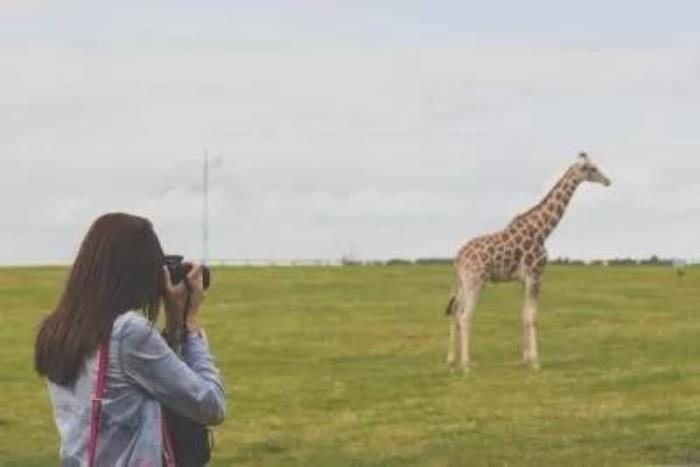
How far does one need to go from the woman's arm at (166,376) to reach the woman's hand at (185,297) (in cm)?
23

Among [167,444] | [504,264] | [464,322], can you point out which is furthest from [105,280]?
[504,264]

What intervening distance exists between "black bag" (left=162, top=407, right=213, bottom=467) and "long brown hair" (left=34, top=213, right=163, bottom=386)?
0.39m

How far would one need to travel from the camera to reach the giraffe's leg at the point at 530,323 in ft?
83.4

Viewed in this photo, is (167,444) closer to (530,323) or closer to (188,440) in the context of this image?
(188,440)

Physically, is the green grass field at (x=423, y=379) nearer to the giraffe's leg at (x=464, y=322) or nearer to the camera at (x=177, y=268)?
the giraffe's leg at (x=464, y=322)

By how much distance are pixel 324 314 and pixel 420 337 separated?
6631mm

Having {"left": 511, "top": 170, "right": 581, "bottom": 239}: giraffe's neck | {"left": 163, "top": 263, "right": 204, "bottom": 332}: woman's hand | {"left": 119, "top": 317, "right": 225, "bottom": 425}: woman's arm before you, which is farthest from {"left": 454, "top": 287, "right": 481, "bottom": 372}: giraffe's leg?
{"left": 119, "top": 317, "right": 225, "bottom": 425}: woman's arm

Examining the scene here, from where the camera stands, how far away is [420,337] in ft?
108

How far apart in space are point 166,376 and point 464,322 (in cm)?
2067

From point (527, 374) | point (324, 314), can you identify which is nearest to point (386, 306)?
point (324, 314)

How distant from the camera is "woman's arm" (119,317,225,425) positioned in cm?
526

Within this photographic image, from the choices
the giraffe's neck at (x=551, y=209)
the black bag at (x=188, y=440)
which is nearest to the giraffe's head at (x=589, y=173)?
the giraffe's neck at (x=551, y=209)

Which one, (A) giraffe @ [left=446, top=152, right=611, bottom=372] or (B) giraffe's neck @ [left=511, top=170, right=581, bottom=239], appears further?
(B) giraffe's neck @ [left=511, top=170, right=581, bottom=239]

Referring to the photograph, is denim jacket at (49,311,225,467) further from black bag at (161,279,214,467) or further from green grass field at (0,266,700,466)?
green grass field at (0,266,700,466)
